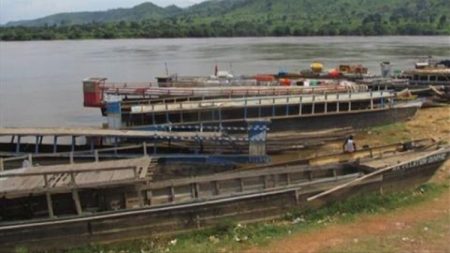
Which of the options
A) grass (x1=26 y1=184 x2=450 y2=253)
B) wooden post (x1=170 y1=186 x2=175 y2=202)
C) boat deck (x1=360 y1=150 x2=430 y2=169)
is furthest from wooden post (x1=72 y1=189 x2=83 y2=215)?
boat deck (x1=360 y1=150 x2=430 y2=169)

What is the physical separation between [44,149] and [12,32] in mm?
145504

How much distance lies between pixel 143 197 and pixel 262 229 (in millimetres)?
3184

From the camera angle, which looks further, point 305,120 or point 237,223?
point 305,120

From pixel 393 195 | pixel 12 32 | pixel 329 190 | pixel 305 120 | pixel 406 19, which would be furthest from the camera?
pixel 406 19

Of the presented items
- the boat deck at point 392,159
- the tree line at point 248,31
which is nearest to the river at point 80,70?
the boat deck at point 392,159

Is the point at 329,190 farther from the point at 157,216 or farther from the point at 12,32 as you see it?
the point at 12,32

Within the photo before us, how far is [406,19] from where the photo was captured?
579 feet

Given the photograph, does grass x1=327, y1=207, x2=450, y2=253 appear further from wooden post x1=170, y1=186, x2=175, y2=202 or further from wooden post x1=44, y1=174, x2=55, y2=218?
wooden post x1=44, y1=174, x2=55, y2=218

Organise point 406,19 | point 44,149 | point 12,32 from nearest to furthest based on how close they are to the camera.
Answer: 1. point 44,149
2. point 12,32
3. point 406,19

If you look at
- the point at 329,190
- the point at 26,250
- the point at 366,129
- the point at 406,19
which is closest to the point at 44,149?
the point at 26,250

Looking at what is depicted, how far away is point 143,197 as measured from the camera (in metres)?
16.2

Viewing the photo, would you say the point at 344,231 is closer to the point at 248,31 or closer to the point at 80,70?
the point at 80,70

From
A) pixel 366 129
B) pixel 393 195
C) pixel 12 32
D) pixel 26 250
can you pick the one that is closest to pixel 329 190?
pixel 393 195

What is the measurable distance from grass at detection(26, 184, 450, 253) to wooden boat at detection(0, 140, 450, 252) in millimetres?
210
